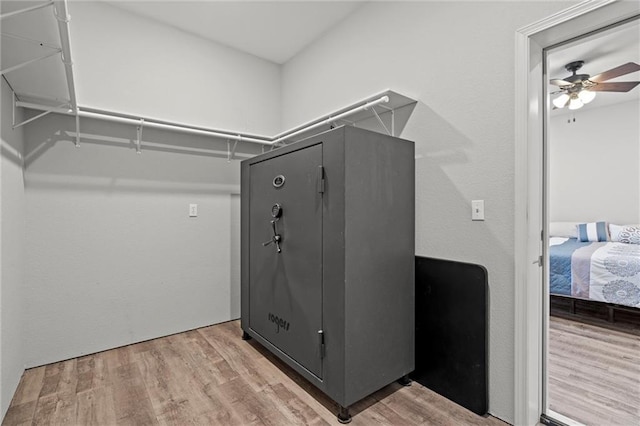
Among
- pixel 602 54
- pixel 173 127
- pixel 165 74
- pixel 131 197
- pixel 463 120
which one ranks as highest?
pixel 602 54

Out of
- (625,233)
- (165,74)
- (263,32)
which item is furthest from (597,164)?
(165,74)

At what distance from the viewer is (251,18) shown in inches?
106

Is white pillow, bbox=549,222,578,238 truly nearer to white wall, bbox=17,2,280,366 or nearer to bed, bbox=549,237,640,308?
bed, bbox=549,237,640,308

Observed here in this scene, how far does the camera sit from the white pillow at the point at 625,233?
380 centimetres

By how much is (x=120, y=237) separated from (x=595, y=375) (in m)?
3.64

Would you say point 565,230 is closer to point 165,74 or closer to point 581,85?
point 581,85

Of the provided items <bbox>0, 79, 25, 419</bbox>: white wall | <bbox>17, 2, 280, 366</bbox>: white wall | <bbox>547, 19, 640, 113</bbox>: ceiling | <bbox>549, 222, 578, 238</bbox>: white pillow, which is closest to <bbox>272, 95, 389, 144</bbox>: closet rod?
<bbox>17, 2, 280, 366</bbox>: white wall

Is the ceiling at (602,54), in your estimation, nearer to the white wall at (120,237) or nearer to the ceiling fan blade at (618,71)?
the ceiling fan blade at (618,71)

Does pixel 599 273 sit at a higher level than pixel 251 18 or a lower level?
lower

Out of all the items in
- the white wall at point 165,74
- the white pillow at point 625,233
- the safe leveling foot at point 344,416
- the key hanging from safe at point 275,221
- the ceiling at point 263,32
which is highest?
the ceiling at point 263,32

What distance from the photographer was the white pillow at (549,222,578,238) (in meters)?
4.61

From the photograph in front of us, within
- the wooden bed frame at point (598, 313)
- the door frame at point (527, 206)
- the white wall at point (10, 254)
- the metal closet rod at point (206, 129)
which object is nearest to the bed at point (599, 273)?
the wooden bed frame at point (598, 313)

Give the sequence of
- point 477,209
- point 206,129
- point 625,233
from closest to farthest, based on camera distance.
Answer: point 477,209 < point 206,129 < point 625,233

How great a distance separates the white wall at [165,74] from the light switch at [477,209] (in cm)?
238
